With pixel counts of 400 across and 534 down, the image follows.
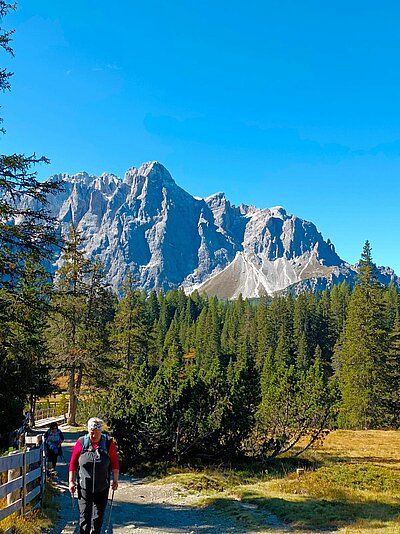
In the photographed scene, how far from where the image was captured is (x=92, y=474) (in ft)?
21.1

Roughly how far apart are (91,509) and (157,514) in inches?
272

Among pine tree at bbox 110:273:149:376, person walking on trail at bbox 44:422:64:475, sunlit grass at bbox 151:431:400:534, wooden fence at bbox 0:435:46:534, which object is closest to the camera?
wooden fence at bbox 0:435:46:534

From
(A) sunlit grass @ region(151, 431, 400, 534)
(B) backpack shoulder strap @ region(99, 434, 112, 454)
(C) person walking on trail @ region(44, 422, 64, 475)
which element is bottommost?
(A) sunlit grass @ region(151, 431, 400, 534)

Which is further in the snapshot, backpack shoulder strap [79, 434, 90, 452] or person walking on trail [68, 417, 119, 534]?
backpack shoulder strap [79, 434, 90, 452]

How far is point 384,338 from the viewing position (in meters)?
45.2

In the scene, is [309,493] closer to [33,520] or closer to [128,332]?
[33,520]

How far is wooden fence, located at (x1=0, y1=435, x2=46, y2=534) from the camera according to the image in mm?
7168

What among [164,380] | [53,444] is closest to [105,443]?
[53,444]

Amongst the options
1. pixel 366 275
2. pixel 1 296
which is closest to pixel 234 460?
pixel 1 296

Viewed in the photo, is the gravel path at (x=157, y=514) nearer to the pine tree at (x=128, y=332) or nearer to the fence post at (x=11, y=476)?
the fence post at (x=11, y=476)

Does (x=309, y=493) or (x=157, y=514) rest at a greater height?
(x=157, y=514)

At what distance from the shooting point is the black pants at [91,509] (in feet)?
21.2

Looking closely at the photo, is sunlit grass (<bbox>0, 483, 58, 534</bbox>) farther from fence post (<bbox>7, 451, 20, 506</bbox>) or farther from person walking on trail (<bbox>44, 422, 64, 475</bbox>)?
person walking on trail (<bbox>44, 422, 64, 475</bbox>)

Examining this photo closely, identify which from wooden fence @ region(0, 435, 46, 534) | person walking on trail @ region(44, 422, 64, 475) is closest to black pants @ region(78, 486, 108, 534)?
wooden fence @ region(0, 435, 46, 534)
